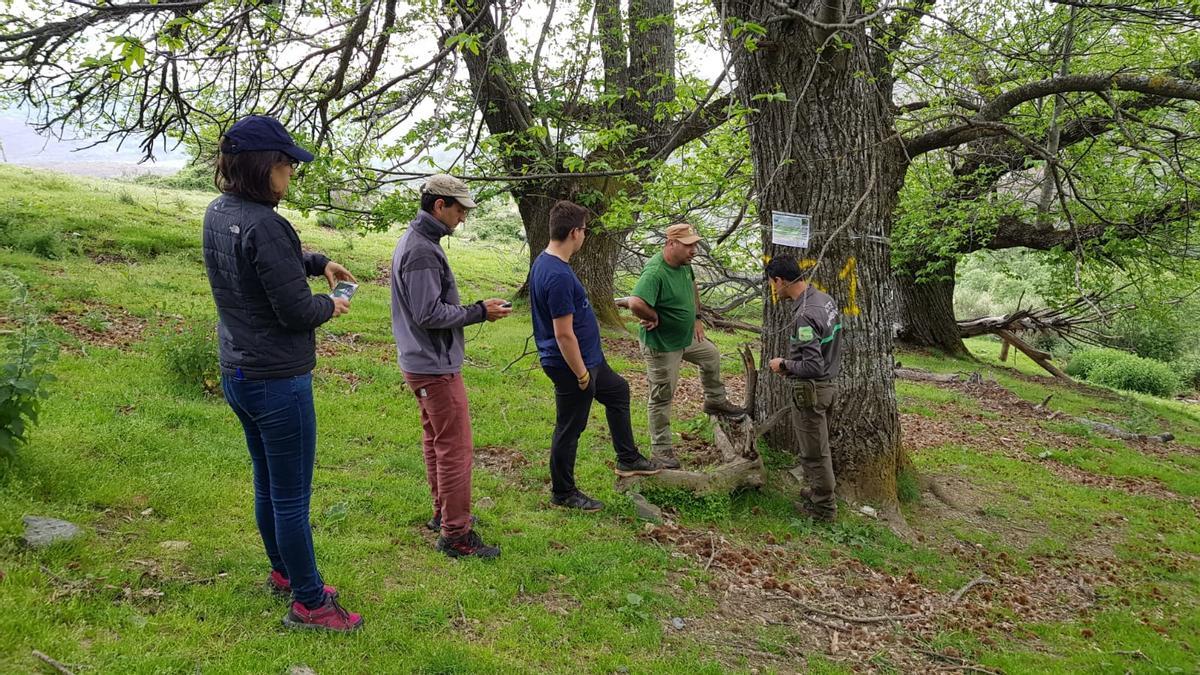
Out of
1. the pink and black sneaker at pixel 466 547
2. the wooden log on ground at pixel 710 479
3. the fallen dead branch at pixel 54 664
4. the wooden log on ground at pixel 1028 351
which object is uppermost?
the wooden log on ground at pixel 1028 351

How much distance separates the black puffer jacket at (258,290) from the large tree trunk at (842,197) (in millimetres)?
3700

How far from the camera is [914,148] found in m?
6.46

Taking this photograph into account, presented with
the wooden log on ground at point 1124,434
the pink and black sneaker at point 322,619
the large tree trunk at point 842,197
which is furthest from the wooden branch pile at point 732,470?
the wooden log on ground at point 1124,434

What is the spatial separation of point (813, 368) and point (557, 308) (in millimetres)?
2062

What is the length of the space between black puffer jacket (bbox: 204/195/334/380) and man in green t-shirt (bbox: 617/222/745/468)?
9.88ft

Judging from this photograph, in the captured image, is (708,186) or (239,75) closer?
(708,186)

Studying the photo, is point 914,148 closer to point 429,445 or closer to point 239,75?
point 429,445

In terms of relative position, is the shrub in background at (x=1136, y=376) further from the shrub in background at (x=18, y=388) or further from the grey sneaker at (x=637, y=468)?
the shrub in background at (x=18, y=388)

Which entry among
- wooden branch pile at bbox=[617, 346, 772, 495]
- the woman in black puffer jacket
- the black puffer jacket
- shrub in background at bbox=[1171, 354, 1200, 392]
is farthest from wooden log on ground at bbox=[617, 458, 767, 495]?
shrub in background at bbox=[1171, 354, 1200, 392]

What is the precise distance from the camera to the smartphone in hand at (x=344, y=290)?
326cm

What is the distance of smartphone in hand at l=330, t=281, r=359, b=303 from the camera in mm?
3258

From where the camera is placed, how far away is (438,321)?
382cm

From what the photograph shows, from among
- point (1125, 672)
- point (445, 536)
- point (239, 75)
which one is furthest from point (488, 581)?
point (239, 75)

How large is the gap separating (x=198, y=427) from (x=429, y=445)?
105 inches
